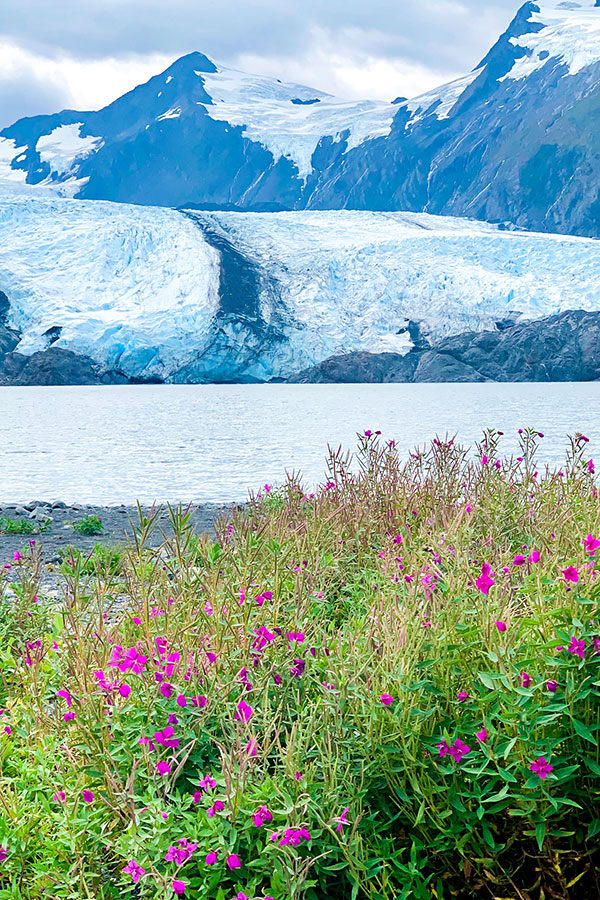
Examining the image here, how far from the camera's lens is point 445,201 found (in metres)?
118

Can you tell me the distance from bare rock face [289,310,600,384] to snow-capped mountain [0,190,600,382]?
71.9 inches

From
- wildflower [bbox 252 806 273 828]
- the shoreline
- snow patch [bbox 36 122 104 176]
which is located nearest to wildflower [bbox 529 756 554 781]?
wildflower [bbox 252 806 273 828]

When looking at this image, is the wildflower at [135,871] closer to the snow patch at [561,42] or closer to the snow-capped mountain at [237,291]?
the snow-capped mountain at [237,291]

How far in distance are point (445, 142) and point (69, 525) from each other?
398ft

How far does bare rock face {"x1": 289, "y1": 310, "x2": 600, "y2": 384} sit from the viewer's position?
142ft

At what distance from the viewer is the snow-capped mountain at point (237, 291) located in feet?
125

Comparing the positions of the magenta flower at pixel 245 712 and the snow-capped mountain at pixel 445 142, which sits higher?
the snow-capped mountain at pixel 445 142

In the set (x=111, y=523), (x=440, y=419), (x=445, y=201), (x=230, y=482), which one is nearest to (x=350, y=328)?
(x=440, y=419)

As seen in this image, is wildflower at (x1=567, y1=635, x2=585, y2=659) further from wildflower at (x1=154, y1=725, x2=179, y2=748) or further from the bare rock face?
the bare rock face

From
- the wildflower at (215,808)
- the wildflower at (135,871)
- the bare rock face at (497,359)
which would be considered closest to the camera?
the wildflower at (135,871)

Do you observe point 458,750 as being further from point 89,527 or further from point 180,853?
point 89,527

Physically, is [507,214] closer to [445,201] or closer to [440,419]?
[445,201]

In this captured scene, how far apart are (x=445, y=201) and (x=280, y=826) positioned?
123 m

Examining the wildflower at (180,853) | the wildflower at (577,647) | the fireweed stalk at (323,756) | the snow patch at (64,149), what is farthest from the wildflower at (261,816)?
the snow patch at (64,149)
